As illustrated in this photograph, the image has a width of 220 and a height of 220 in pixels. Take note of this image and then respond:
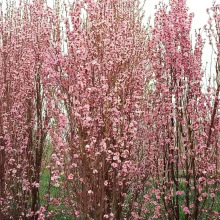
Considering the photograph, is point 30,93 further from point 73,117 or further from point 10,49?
point 73,117

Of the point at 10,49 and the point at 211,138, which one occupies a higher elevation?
the point at 10,49

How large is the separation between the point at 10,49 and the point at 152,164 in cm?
319

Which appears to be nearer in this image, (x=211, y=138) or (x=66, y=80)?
(x=66, y=80)

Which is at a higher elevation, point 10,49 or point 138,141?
point 10,49

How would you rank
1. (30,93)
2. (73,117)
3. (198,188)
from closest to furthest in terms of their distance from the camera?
(73,117) → (198,188) → (30,93)

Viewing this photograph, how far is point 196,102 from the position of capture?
17.4ft

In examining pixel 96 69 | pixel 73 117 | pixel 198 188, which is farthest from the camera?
pixel 198 188

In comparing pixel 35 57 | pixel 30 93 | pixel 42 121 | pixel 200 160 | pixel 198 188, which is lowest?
pixel 198 188

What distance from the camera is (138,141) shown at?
6.57 meters

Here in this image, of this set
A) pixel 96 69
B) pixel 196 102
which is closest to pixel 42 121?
pixel 96 69

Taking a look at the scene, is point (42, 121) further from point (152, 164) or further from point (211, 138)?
point (211, 138)

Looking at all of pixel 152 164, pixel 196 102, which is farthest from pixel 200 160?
pixel 152 164

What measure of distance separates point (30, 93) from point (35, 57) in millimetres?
634

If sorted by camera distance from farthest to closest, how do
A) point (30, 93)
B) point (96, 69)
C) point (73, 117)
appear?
point (30, 93)
point (96, 69)
point (73, 117)
